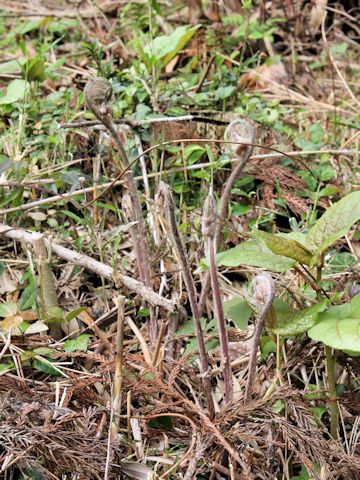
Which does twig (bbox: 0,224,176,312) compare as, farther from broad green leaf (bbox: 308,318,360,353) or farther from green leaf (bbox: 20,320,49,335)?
broad green leaf (bbox: 308,318,360,353)

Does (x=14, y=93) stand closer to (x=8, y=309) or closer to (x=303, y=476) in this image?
(x=8, y=309)

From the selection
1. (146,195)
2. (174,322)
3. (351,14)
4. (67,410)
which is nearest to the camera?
(67,410)

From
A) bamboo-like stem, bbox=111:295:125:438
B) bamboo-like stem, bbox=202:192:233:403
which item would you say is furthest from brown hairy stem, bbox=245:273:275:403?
bamboo-like stem, bbox=111:295:125:438

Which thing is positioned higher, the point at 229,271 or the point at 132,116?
the point at 132,116

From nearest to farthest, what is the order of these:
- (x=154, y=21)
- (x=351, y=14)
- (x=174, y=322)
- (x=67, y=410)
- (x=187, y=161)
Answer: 1. (x=67, y=410)
2. (x=174, y=322)
3. (x=187, y=161)
4. (x=154, y=21)
5. (x=351, y=14)

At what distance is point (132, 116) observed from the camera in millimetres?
2424

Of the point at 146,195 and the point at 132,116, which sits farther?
the point at 132,116

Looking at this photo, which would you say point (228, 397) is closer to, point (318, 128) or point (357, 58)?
point (318, 128)

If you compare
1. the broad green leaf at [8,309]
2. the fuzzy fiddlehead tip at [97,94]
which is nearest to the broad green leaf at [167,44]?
the fuzzy fiddlehead tip at [97,94]

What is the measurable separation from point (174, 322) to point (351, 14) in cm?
288

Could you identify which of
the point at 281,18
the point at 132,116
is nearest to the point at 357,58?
the point at 281,18

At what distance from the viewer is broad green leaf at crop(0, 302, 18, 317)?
1.72 m

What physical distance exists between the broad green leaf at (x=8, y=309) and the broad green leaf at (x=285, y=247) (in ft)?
2.30

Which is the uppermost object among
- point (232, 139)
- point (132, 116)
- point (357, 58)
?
point (232, 139)
